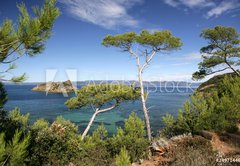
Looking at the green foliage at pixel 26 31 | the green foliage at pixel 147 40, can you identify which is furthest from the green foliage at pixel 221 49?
the green foliage at pixel 26 31

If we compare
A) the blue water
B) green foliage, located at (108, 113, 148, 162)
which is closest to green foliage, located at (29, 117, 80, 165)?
green foliage, located at (108, 113, 148, 162)

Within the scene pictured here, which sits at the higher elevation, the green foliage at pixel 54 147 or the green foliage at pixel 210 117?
the green foliage at pixel 210 117

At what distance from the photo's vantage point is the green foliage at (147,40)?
15093 millimetres

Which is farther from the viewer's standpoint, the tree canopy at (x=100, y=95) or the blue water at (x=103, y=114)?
the blue water at (x=103, y=114)

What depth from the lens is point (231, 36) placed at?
17094mm

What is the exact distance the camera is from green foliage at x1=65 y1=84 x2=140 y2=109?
55.8 ft

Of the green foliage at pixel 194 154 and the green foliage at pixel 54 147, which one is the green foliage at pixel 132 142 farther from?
the green foliage at pixel 54 147

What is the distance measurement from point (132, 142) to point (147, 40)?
805cm

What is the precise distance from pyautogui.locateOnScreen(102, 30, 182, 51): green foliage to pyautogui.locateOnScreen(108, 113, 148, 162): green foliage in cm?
605

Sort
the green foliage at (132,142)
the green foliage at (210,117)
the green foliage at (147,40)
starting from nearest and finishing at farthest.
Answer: the green foliage at (210,117) → the green foliage at (132,142) → the green foliage at (147,40)

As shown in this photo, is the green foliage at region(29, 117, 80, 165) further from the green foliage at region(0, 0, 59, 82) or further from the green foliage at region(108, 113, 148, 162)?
the green foliage at region(0, 0, 59, 82)

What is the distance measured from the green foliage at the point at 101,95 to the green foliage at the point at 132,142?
3709 millimetres

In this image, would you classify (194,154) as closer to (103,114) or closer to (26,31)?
(26,31)

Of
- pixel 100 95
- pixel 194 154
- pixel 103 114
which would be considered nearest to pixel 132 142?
pixel 194 154
